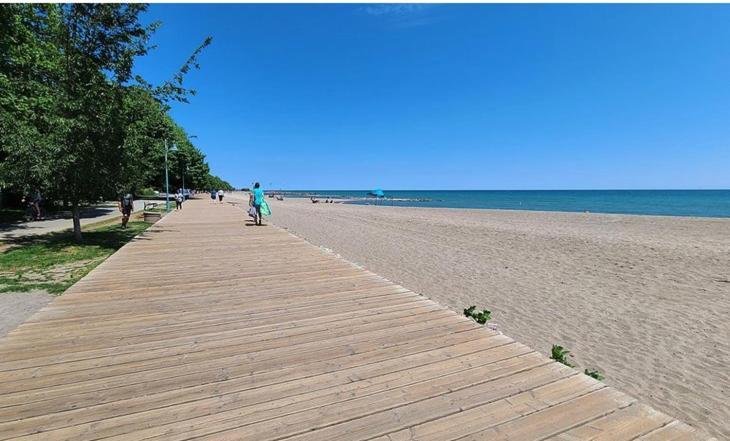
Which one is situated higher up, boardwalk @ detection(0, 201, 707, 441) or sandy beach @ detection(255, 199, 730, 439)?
boardwalk @ detection(0, 201, 707, 441)

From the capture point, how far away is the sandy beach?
4398 millimetres

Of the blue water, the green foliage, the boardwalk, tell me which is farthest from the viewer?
the blue water

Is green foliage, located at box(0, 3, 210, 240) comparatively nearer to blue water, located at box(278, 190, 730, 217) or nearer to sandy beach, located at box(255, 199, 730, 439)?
sandy beach, located at box(255, 199, 730, 439)

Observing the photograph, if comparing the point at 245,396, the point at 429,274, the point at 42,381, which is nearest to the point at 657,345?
the point at 429,274

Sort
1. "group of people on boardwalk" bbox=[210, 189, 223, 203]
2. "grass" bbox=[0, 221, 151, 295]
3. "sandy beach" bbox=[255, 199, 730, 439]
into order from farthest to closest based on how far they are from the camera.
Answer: "group of people on boardwalk" bbox=[210, 189, 223, 203] < "grass" bbox=[0, 221, 151, 295] < "sandy beach" bbox=[255, 199, 730, 439]

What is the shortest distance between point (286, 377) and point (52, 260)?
977 cm

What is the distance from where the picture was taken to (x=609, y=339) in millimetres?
5562

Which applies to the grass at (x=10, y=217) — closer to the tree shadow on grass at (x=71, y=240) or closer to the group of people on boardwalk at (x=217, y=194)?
the tree shadow on grass at (x=71, y=240)

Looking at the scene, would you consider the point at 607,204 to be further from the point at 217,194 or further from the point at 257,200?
the point at 257,200

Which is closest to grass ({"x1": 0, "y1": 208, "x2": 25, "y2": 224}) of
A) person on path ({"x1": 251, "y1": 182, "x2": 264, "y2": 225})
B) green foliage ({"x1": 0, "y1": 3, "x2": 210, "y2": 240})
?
green foliage ({"x1": 0, "y1": 3, "x2": 210, "y2": 240})

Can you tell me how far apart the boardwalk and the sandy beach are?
2.65 m

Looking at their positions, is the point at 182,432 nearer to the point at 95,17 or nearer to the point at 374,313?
the point at 374,313

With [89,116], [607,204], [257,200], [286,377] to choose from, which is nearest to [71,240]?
[89,116]

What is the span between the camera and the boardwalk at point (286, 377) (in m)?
1.97
